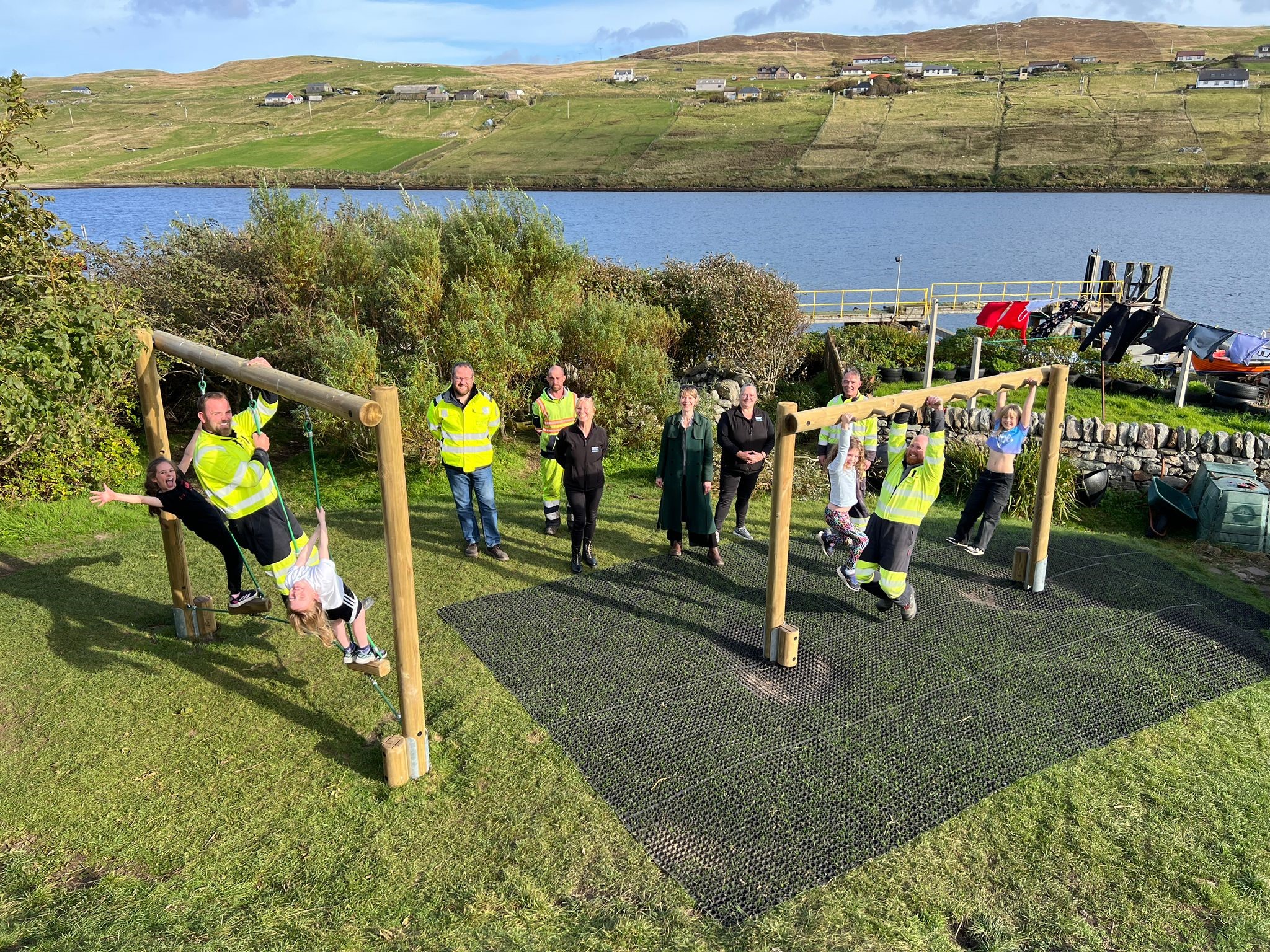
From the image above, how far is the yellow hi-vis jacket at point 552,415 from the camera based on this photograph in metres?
9.01

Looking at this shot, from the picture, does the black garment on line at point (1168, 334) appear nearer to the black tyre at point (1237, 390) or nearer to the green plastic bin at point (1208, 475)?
the black tyre at point (1237, 390)

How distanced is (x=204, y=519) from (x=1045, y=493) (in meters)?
7.68

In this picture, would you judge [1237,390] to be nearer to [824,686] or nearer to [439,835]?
[824,686]

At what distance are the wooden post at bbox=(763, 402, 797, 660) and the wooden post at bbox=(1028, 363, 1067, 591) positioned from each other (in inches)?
118

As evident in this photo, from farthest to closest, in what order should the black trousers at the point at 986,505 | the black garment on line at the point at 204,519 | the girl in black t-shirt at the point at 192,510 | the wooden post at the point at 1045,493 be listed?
1. the black trousers at the point at 986,505
2. the wooden post at the point at 1045,493
3. the black garment on line at the point at 204,519
4. the girl in black t-shirt at the point at 192,510

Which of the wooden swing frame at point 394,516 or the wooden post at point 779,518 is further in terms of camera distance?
the wooden post at point 779,518

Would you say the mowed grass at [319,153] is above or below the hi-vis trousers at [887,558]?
above

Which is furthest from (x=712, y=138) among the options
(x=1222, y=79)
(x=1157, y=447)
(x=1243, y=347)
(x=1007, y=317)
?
(x=1157, y=447)

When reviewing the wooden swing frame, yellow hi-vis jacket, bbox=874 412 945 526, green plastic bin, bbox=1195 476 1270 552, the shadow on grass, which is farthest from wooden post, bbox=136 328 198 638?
green plastic bin, bbox=1195 476 1270 552

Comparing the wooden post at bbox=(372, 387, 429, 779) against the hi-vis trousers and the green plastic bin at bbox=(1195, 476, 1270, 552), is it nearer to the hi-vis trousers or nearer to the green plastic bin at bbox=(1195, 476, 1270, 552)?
the hi-vis trousers

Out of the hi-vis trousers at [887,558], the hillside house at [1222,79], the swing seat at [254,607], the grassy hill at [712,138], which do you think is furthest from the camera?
the hillside house at [1222,79]

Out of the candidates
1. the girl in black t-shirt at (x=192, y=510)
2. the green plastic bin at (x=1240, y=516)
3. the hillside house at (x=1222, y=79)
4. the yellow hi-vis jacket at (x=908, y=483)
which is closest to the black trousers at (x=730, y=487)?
the yellow hi-vis jacket at (x=908, y=483)

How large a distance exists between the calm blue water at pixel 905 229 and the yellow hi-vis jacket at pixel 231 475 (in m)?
26.1

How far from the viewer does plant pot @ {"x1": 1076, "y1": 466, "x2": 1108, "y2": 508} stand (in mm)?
11930
